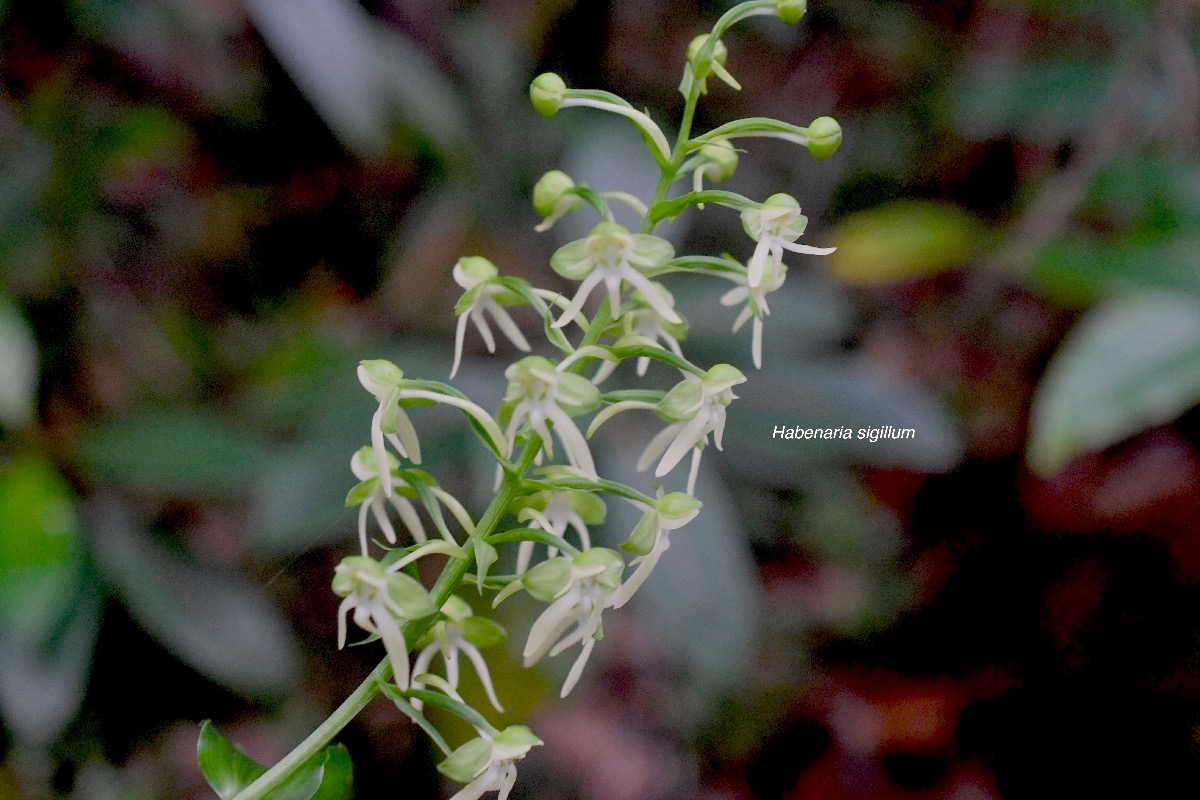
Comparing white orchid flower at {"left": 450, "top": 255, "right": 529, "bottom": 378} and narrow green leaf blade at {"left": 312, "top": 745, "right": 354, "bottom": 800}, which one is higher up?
white orchid flower at {"left": 450, "top": 255, "right": 529, "bottom": 378}

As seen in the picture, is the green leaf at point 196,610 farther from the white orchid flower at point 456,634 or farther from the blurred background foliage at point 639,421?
the white orchid flower at point 456,634

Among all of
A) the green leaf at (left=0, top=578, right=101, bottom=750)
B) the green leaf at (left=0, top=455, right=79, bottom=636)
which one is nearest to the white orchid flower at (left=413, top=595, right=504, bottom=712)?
the green leaf at (left=0, top=455, right=79, bottom=636)

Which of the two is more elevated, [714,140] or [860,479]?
[714,140]

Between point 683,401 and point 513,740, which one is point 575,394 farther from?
point 513,740

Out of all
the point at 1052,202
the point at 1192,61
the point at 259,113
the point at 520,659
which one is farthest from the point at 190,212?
the point at 1192,61

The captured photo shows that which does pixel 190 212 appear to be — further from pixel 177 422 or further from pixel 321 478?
pixel 321 478

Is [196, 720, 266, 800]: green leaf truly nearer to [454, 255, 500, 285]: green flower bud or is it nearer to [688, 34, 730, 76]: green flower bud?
[454, 255, 500, 285]: green flower bud
